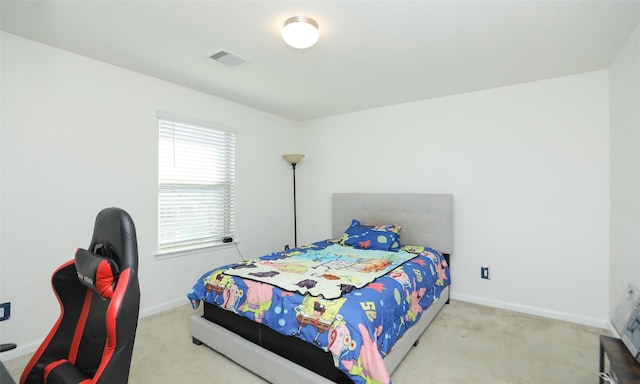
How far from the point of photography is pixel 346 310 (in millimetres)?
1750

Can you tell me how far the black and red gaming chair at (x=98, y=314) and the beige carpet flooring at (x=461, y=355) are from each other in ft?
3.37

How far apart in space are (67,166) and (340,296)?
252cm

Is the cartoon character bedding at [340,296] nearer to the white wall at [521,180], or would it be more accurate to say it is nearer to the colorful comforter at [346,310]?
the colorful comforter at [346,310]

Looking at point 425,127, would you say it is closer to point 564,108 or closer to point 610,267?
point 564,108

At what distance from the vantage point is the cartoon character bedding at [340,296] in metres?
1.65

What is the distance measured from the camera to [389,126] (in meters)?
3.97

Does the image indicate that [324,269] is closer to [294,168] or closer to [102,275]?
[102,275]

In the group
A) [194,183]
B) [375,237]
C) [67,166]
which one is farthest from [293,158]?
[67,166]

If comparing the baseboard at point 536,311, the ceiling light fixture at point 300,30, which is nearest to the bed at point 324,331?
the baseboard at point 536,311

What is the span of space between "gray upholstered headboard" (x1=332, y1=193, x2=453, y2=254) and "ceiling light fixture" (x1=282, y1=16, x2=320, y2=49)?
2.32 m

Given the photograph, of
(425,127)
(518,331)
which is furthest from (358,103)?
(518,331)

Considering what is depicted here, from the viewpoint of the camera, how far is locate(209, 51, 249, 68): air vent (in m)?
2.51

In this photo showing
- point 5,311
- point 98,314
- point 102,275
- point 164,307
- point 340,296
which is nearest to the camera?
point 102,275

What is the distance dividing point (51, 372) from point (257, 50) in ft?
7.57
